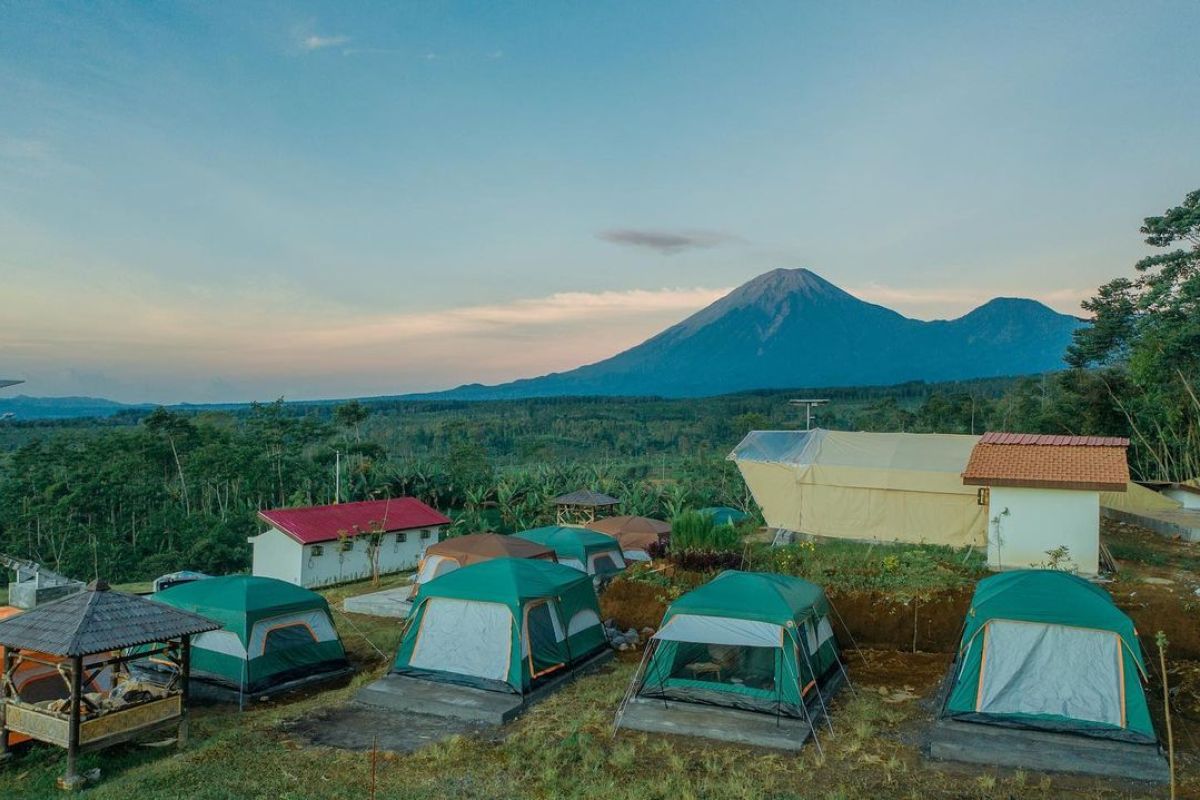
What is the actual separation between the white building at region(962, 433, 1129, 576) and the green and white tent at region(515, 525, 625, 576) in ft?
30.3

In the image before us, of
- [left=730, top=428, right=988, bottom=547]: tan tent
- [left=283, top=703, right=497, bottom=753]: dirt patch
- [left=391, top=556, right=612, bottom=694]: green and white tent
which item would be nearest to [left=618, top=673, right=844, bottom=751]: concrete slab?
[left=391, top=556, right=612, bottom=694]: green and white tent

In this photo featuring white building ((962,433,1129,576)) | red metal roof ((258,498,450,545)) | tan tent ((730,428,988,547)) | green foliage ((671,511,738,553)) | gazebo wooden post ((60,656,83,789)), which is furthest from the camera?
red metal roof ((258,498,450,545))

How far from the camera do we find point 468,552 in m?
16.4

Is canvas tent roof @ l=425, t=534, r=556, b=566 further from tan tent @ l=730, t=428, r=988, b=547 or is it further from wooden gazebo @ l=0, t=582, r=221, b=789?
wooden gazebo @ l=0, t=582, r=221, b=789

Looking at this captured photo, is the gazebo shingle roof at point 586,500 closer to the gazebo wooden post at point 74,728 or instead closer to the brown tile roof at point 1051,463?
the brown tile roof at point 1051,463

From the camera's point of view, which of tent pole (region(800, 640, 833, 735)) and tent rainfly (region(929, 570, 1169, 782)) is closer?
tent rainfly (region(929, 570, 1169, 782))

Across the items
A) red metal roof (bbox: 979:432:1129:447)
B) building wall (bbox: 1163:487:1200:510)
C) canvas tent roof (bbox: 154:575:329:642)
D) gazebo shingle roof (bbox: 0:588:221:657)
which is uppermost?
red metal roof (bbox: 979:432:1129:447)

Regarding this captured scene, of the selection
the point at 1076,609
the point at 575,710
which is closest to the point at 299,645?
the point at 575,710

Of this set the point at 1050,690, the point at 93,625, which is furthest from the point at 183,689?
the point at 1050,690

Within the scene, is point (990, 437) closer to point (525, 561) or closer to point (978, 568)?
point (978, 568)

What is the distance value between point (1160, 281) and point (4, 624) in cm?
2955

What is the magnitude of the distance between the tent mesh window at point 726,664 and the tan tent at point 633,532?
510 inches

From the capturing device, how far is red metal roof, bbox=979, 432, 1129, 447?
47.4ft

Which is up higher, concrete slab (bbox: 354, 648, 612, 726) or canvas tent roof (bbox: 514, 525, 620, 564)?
canvas tent roof (bbox: 514, 525, 620, 564)
